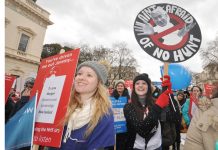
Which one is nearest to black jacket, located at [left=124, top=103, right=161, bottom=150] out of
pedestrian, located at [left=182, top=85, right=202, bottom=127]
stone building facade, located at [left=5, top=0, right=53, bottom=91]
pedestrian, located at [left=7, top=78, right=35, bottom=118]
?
pedestrian, located at [left=7, top=78, right=35, bottom=118]

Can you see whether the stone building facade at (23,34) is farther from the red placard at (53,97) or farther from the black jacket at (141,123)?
the red placard at (53,97)

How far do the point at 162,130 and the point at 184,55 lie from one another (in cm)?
109

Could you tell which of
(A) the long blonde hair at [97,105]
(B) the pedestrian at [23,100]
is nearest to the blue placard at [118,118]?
(B) the pedestrian at [23,100]

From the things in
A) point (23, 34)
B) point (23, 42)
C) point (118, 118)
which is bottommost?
point (118, 118)

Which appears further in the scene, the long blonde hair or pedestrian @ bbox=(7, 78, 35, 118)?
pedestrian @ bbox=(7, 78, 35, 118)

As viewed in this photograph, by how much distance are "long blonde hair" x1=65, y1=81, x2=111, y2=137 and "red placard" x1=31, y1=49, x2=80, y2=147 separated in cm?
11

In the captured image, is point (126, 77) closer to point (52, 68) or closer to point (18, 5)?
point (18, 5)

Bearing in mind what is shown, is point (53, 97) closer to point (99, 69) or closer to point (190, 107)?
point (99, 69)

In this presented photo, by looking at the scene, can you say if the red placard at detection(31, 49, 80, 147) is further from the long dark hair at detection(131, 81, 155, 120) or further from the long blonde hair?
the long dark hair at detection(131, 81, 155, 120)

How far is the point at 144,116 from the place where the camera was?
2.83 m

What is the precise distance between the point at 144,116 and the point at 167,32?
1.09 metres

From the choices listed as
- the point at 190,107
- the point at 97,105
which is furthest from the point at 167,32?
the point at 190,107

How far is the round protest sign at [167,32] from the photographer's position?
2.80 metres

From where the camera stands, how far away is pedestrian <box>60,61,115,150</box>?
1.69m
